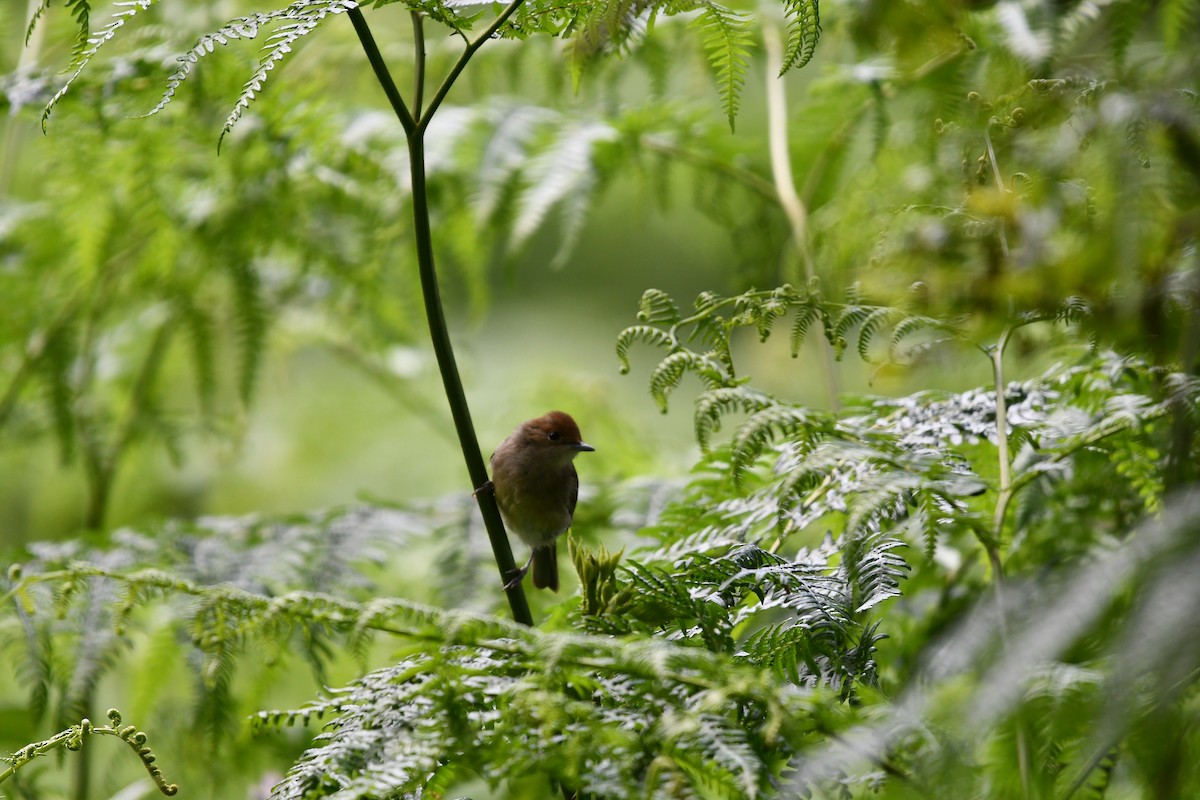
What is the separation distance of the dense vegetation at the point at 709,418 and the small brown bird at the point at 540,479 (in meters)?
0.10

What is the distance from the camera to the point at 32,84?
5.59 feet

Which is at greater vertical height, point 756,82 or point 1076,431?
point 756,82

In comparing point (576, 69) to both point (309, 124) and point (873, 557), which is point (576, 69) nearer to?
point (873, 557)

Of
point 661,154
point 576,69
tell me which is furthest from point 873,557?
point 661,154

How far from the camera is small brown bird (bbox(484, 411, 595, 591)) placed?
7.15 ft

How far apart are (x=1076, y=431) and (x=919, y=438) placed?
199mm

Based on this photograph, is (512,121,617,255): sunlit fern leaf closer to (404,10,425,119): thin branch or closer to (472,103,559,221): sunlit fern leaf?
(472,103,559,221): sunlit fern leaf

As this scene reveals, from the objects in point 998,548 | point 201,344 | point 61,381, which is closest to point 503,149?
point 201,344

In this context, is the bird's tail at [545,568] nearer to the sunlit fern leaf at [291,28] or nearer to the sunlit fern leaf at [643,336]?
the sunlit fern leaf at [643,336]

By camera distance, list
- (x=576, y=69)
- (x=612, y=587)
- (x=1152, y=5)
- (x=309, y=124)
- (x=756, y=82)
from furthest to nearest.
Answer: (x=756, y=82)
(x=309, y=124)
(x=1152, y=5)
(x=576, y=69)
(x=612, y=587)

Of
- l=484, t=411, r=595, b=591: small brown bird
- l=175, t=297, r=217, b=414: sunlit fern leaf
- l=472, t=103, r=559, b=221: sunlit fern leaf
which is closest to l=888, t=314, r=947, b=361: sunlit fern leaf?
l=484, t=411, r=595, b=591: small brown bird

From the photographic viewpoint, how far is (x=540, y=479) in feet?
7.15

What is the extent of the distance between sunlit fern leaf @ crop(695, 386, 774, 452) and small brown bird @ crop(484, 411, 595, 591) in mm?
1187

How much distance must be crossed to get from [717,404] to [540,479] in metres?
1.28
